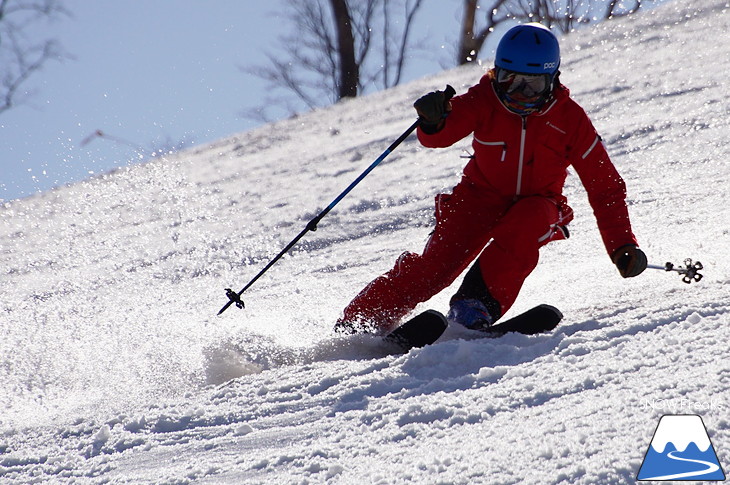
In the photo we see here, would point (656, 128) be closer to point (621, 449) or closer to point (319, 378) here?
point (319, 378)

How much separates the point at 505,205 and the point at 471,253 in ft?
0.87

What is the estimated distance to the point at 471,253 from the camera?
3539mm

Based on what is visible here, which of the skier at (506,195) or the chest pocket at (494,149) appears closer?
the skier at (506,195)

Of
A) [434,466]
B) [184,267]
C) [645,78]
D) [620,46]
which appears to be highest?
[620,46]

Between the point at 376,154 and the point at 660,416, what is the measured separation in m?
7.17

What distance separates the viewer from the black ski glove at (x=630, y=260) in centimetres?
326

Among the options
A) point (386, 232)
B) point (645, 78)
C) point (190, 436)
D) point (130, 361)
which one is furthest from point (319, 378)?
point (645, 78)

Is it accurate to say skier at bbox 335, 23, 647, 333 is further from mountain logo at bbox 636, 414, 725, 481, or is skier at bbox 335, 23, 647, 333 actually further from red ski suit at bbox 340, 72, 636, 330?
mountain logo at bbox 636, 414, 725, 481

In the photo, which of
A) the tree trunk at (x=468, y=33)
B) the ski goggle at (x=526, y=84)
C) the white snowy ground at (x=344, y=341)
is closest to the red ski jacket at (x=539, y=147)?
the ski goggle at (x=526, y=84)

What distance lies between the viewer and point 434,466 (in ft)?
6.72

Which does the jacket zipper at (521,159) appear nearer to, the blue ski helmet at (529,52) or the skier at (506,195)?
the skier at (506,195)

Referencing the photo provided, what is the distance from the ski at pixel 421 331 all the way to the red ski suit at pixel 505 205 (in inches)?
10.1

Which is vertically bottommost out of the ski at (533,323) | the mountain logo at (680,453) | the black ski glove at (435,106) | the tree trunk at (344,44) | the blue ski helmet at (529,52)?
the mountain logo at (680,453)

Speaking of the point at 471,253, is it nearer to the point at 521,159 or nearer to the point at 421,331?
the point at 521,159
